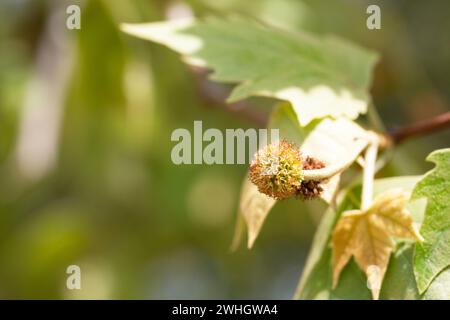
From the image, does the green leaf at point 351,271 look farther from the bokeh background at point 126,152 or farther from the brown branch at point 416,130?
the bokeh background at point 126,152

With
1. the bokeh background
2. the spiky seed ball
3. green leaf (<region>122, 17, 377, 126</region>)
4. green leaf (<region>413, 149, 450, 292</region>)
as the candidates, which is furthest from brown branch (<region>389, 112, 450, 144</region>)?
the bokeh background

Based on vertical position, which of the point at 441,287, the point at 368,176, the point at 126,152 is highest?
the point at 126,152

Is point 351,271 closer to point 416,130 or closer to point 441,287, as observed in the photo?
point 441,287

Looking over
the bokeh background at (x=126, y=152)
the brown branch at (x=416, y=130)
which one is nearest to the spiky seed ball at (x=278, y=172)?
the brown branch at (x=416, y=130)

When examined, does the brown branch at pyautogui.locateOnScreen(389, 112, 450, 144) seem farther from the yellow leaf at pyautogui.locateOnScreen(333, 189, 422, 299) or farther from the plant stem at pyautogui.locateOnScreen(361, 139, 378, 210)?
the yellow leaf at pyautogui.locateOnScreen(333, 189, 422, 299)

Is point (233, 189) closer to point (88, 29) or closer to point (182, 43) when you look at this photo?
point (88, 29)

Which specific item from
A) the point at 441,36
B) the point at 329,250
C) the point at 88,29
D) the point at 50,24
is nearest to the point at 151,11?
the point at 88,29

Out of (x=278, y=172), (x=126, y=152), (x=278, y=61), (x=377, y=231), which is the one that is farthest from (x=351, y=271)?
(x=126, y=152)
